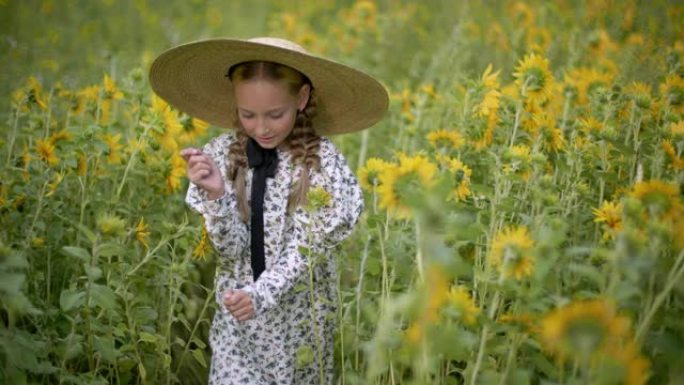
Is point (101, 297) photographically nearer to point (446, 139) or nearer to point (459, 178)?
point (459, 178)

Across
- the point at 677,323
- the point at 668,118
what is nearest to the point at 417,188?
the point at 677,323

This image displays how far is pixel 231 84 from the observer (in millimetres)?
2293

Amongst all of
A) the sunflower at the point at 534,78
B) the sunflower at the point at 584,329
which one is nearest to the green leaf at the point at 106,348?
the sunflower at the point at 584,329

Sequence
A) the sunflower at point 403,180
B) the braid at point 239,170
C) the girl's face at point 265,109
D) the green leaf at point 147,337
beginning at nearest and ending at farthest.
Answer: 1. the sunflower at point 403,180
2. the green leaf at point 147,337
3. the girl's face at point 265,109
4. the braid at point 239,170

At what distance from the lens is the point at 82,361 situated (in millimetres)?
2131

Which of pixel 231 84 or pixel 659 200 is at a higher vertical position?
pixel 231 84

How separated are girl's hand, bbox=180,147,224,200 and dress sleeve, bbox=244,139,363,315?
26cm

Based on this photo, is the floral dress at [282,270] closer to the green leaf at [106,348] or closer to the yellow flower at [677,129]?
the green leaf at [106,348]

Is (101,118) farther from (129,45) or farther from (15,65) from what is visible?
(129,45)

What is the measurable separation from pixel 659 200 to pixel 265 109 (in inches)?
41.5

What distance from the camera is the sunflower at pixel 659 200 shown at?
1.48 metres

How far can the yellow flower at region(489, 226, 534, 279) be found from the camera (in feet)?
4.89

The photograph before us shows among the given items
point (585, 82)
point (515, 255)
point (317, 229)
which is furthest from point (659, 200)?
point (585, 82)

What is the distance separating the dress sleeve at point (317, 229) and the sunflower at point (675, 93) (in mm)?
1078
